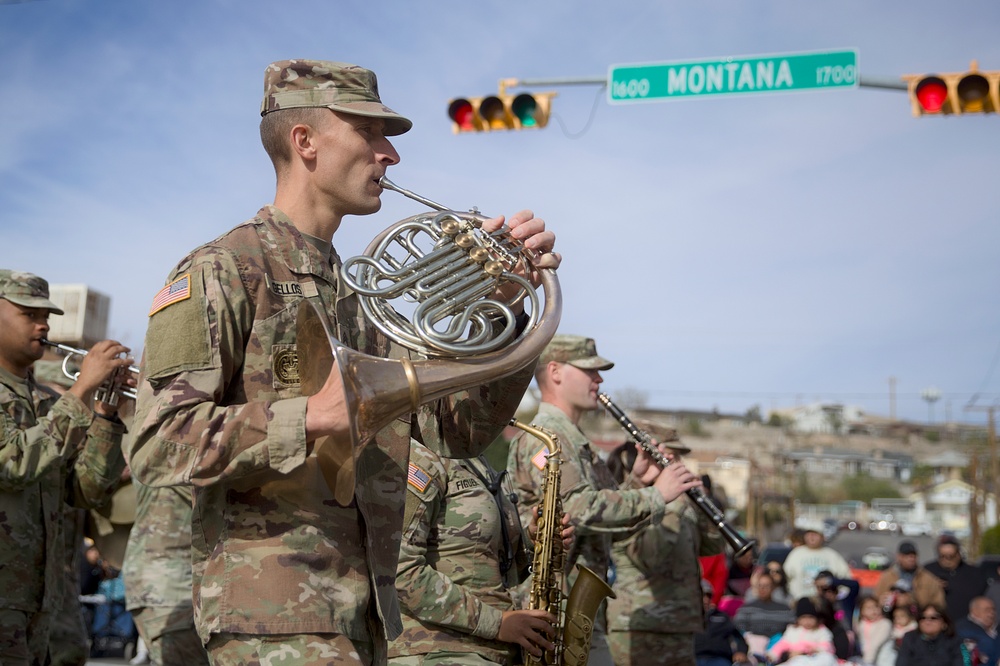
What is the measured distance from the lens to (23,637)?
535 centimetres

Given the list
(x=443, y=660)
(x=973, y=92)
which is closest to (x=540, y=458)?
(x=443, y=660)

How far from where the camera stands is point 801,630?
11289mm

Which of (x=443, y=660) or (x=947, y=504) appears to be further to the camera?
(x=947, y=504)

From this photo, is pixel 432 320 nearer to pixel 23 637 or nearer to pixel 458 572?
pixel 458 572

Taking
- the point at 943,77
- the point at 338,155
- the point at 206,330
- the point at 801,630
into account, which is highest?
the point at 943,77

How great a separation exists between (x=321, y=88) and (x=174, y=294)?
0.84m

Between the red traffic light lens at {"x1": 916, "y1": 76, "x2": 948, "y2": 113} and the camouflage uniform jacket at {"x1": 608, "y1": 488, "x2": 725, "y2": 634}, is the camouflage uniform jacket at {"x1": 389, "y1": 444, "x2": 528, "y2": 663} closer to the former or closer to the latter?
the camouflage uniform jacket at {"x1": 608, "y1": 488, "x2": 725, "y2": 634}

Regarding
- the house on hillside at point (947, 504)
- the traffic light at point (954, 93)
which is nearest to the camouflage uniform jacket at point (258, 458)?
the traffic light at point (954, 93)

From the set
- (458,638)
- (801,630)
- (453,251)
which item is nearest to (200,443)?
(453,251)

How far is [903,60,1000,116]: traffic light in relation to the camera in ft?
39.4

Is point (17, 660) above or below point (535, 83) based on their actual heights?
below

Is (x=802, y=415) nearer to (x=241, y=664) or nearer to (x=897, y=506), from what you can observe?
(x=897, y=506)

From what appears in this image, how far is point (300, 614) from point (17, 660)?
2942mm

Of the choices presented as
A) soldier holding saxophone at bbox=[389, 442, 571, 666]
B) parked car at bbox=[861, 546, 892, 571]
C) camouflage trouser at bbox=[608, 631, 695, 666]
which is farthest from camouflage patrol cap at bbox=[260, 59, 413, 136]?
parked car at bbox=[861, 546, 892, 571]
